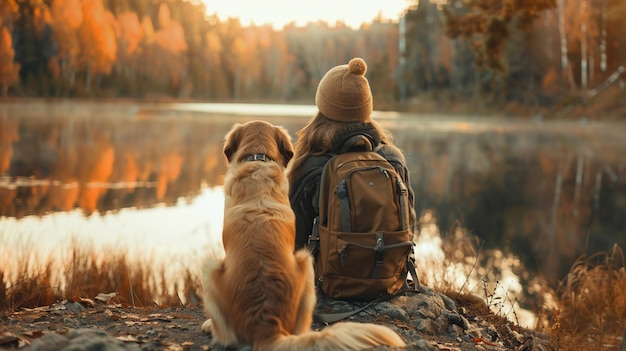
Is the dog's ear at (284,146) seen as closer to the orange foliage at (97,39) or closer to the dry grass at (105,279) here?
the dry grass at (105,279)

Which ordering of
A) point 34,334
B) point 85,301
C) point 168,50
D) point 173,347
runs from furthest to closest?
point 168,50 → point 85,301 → point 34,334 → point 173,347

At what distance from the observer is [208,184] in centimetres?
1783

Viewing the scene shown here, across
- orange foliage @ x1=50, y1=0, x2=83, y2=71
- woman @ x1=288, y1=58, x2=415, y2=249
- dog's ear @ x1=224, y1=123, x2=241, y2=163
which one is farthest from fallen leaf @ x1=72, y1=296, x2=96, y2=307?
orange foliage @ x1=50, y1=0, x2=83, y2=71

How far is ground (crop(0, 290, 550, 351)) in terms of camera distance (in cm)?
414

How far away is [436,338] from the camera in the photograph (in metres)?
4.73

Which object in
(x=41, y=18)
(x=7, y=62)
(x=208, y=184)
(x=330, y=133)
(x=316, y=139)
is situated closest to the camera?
(x=330, y=133)

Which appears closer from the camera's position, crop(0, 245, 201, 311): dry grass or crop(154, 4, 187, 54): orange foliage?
crop(0, 245, 201, 311): dry grass

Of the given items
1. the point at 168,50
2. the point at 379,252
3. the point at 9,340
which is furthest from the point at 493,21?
the point at 168,50

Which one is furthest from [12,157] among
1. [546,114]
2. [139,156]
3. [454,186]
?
[546,114]

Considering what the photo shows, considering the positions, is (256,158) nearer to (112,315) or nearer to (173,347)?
(173,347)

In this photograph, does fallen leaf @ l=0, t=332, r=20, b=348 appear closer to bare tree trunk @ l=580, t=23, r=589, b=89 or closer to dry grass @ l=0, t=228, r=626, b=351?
dry grass @ l=0, t=228, r=626, b=351

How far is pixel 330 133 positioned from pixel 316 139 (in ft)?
0.50

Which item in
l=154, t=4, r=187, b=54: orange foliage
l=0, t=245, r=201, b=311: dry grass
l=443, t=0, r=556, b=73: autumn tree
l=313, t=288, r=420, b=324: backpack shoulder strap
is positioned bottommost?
l=0, t=245, r=201, b=311: dry grass

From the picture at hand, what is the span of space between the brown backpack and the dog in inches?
17.2
